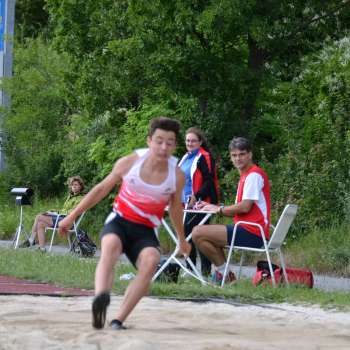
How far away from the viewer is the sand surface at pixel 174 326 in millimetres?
8195

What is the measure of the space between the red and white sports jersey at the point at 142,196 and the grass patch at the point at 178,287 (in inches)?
107

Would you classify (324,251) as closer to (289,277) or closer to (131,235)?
(289,277)

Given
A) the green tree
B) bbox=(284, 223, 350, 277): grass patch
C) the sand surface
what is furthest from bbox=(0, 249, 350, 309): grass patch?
the green tree

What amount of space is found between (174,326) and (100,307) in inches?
43.4

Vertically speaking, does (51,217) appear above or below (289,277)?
below

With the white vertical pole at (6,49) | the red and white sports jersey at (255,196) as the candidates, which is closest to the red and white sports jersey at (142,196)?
the red and white sports jersey at (255,196)

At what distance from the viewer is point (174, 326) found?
9.33 metres

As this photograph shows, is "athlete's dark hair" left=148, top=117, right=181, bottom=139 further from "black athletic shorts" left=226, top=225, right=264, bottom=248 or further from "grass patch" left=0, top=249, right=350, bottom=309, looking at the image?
"black athletic shorts" left=226, top=225, right=264, bottom=248

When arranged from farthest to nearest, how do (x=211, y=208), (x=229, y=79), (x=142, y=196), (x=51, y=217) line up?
(x=229, y=79), (x=51, y=217), (x=211, y=208), (x=142, y=196)

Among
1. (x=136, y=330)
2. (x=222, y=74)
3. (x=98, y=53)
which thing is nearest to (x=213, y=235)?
(x=136, y=330)

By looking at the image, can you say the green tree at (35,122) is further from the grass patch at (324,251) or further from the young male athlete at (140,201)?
the young male athlete at (140,201)

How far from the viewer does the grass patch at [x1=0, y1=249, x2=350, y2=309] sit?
37.7 feet

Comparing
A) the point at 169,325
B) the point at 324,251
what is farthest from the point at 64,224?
the point at 324,251

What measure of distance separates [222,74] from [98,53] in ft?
8.69
